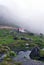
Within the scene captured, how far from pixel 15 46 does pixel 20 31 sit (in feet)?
199

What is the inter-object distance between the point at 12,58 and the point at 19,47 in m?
28.8

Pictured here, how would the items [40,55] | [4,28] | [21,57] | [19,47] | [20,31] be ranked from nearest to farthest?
[21,57] → [40,55] → [19,47] → [20,31] → [4,28]

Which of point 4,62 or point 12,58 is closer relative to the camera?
point 4,62

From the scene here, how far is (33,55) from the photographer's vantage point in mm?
95438

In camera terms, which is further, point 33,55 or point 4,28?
point 4,28

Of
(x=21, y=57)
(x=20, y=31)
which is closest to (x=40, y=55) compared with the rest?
(x=21, y=57)

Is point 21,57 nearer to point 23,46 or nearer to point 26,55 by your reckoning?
point 26,55

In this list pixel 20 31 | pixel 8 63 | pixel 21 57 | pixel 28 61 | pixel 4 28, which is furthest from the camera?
pixel 4 28

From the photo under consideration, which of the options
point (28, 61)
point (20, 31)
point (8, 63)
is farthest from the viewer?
point (20, 31)

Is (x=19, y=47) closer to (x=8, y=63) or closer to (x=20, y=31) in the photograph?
(x=8, y=63)

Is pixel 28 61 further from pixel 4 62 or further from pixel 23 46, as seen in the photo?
pixel 23 46

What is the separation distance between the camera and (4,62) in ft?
261

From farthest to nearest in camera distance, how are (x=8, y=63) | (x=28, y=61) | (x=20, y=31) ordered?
(x=20, y=31) → (x=28, y=61) → (x=8, y=63)

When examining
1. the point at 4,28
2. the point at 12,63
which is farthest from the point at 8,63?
the point at 4,28
